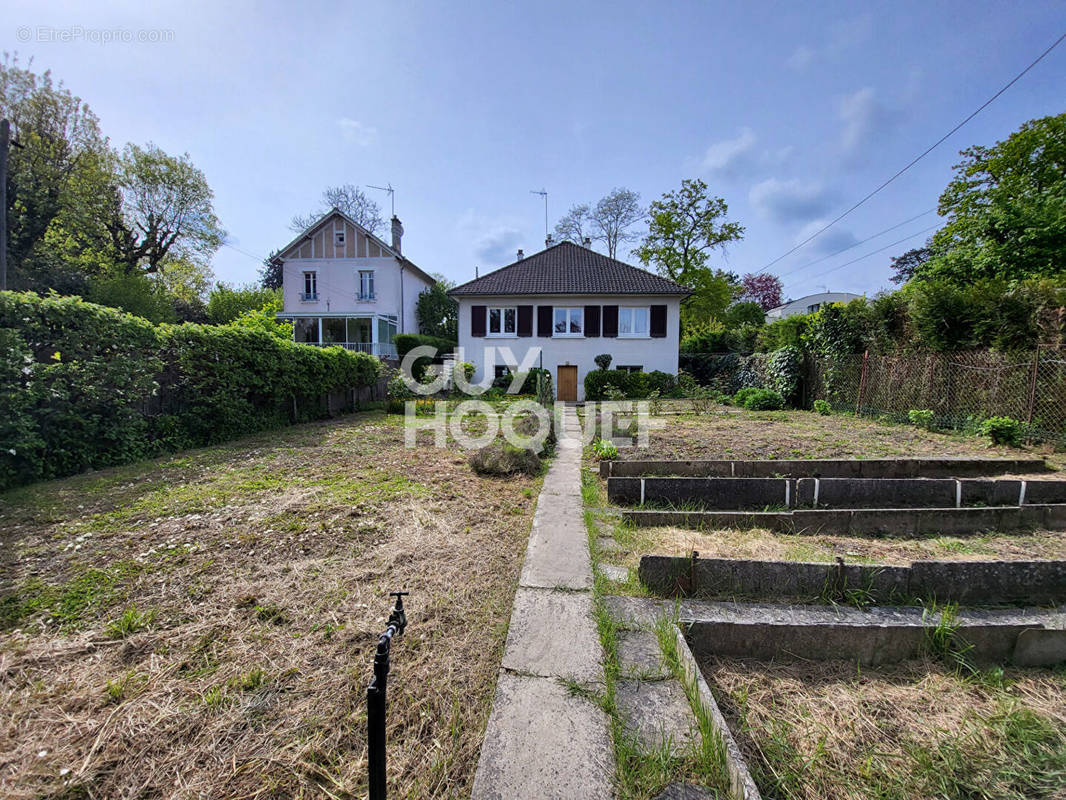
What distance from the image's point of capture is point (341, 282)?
20.7 metres

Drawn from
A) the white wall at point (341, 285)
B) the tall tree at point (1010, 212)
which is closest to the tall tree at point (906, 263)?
the tall tree at point (1010, 212)

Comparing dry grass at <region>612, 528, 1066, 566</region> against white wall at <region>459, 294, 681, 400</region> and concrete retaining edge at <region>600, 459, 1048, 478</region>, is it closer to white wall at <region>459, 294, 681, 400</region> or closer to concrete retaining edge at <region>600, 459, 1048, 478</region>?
concrete retaining edge at <region>600, 459, 1048, 478</region>

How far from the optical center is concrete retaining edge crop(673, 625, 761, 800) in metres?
1.26

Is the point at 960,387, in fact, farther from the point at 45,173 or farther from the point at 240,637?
the point at 45,173

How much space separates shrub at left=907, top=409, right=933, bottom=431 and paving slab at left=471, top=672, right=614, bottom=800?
1015cm

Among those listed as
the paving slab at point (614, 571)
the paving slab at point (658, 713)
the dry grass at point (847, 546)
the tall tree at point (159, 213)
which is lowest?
the paving slab at point (658, 713)

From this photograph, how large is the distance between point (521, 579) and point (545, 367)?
559 inches

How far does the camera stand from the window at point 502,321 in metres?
16.9

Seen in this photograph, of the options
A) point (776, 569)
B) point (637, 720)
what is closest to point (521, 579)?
point (637, 720)

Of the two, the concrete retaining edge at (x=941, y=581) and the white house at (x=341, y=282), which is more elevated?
the white house at (x=341, y=282)

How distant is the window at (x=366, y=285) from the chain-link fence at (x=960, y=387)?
19.3 m

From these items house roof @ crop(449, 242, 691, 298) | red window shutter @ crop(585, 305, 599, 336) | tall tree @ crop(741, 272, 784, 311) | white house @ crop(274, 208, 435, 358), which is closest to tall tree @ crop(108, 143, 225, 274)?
white house @ crop(274, 208, 435, 358)

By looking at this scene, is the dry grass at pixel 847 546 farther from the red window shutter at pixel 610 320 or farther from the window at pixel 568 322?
the window at pixel 568 322

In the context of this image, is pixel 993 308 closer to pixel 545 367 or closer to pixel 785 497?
pixel 785 497
